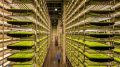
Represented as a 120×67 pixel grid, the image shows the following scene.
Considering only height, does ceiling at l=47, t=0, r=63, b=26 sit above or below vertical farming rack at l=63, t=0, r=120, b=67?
above

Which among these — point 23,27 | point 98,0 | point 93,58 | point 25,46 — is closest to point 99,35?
point 93,58

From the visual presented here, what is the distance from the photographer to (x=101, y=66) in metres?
3.18

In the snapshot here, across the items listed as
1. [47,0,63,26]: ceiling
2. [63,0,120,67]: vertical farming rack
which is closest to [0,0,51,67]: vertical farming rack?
[63,0,120,67]: vertical farming rack

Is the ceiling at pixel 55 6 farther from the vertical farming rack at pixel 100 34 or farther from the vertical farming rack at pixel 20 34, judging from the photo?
the vertical farming rack at pixel 100 34

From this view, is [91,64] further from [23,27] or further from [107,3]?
[23,27]

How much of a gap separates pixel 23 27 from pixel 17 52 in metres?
0.73

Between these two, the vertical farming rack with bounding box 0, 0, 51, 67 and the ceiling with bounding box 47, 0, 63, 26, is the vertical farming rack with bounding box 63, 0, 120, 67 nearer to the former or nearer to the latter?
the vertical farming rack with bounding box 0, 0, 51, 67

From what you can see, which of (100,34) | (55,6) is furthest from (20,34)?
(55,6)

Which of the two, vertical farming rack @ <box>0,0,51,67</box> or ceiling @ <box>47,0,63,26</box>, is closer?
vertical farming rack @ <box>0,0,51,67</box>

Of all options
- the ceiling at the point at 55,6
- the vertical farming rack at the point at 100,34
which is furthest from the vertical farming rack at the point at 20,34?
the ceiling at the point at 55,6

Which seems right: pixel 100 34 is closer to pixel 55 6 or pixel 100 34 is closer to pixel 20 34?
pixel 20 34

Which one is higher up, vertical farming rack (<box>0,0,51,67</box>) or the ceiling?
the ceiling

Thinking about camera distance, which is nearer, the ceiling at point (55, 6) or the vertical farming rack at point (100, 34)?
the vertical farming rack at point (100, 34)

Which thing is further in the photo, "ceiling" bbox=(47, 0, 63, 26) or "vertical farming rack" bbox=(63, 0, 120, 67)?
"ceiling" bbox=(47, 0, 63, 26)
